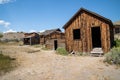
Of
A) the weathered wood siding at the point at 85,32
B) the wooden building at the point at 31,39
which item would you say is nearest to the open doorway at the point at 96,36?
the weathered wood siding at the point at 85,32

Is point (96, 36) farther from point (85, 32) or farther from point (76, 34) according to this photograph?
point (85, 32)

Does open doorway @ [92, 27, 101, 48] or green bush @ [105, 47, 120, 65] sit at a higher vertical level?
open doorway @ [92, 27, 101, 48]

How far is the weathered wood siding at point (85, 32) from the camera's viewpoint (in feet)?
71.7

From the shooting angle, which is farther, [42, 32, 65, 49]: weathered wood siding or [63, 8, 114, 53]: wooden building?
[42, 32, 65, 49]: weathered wood siding

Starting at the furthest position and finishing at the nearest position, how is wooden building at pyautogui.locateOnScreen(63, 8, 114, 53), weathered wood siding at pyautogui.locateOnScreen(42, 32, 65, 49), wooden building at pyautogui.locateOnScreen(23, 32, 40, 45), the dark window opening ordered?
Answer: wooden building at pyautogui.locateOnScreen(23, 32, 40, 45), weathered wood siding at pyautogui.locateOnScreen(42, 32, 65, 49), the dark window opening, wooden building at pyautogui.locateOnScreen(63, 8, 114, 53)

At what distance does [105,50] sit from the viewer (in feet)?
71.3

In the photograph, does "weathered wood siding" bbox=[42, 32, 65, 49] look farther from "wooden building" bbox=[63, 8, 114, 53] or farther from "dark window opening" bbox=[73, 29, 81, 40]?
"wooden building" bbox=[63, 8, 114, 53]

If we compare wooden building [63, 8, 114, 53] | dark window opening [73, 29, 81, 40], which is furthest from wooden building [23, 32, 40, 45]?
wooden building [63, 8, 114, 53]

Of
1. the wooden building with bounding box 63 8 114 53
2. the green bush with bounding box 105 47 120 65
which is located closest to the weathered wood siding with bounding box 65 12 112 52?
the wooden building with bounding box 63 8 114 53

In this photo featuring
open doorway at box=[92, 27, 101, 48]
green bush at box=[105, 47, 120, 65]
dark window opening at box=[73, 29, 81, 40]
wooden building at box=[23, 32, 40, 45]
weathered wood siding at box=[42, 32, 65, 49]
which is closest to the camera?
green bush at box=[105, 47, 120, 65]

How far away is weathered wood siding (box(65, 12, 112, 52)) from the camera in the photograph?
71.7 feet

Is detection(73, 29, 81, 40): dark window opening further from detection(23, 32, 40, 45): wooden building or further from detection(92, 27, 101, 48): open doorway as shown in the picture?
detection(23, 32, 40, 45): wooden building

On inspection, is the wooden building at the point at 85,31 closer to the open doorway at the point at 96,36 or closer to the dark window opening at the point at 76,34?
the dark window opening at the point at 76,34

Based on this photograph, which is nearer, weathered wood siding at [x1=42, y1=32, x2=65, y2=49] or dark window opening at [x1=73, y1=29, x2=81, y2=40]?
dark window opening at [x1=73, y1=29, x2=81, y2=40]
